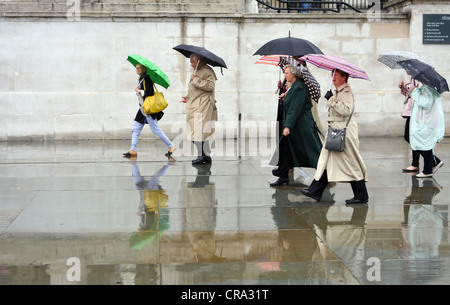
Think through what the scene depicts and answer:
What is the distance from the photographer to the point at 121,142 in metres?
14.7

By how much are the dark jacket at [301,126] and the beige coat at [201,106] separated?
8.23 feet

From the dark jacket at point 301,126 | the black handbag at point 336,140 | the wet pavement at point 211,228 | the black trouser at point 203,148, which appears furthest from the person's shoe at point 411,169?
the black trouser at point 203,148

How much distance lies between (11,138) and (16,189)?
6.40m

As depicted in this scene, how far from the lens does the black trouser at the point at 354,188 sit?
25.9 feet

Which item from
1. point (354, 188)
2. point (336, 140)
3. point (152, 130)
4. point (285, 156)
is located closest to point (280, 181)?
point (285, 156)

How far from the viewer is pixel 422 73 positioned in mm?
8953

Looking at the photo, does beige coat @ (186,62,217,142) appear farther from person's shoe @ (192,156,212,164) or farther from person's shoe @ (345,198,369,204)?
person's shoe @ (345,198,369,204)

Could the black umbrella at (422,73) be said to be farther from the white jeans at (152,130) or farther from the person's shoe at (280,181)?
the white jeans at (152,130)

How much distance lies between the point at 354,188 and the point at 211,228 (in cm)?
212

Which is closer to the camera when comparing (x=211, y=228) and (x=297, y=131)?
→ (x=211, y=228)

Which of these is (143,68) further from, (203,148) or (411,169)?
(411,169)

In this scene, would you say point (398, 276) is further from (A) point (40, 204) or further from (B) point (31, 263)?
(A) point (40, 204)

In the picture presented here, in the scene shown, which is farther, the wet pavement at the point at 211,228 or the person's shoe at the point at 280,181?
the person's shoe at the point at 280,181

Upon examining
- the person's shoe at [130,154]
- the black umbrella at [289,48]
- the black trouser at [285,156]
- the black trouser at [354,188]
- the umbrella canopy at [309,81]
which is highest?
the black umbrella at [289,48]
